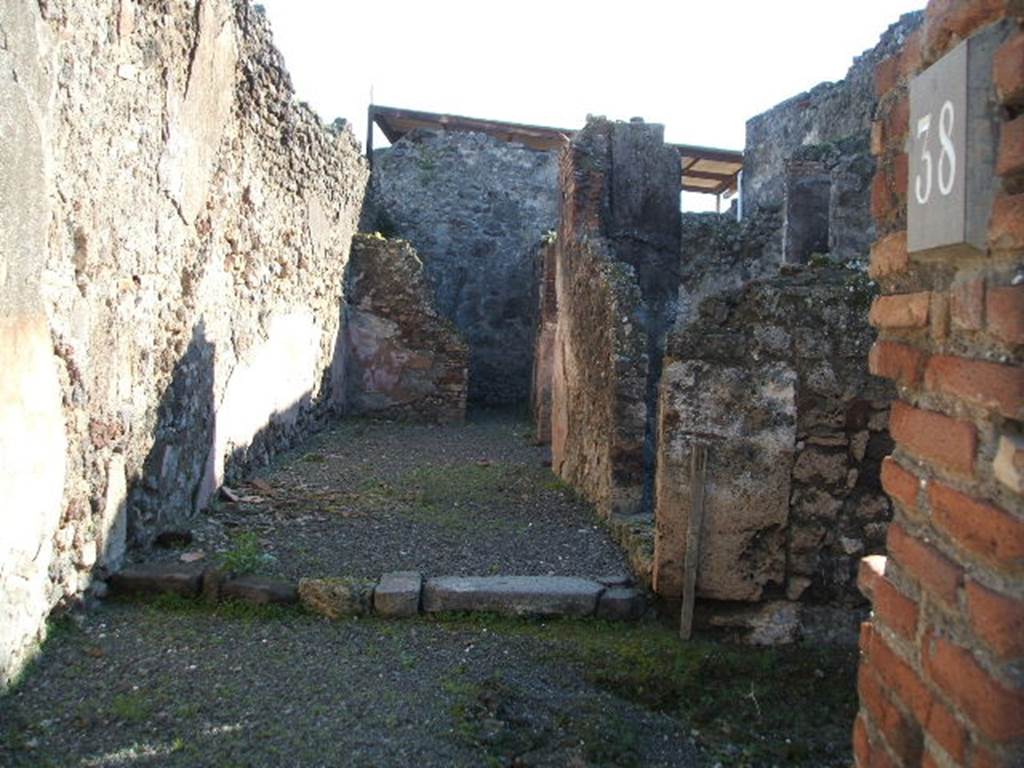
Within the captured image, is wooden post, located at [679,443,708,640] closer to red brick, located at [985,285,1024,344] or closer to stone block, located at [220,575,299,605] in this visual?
stone block, located at [220,575,299,605]

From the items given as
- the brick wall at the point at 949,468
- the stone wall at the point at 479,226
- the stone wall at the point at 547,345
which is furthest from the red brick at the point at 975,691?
the stone wall at the point at 479,226

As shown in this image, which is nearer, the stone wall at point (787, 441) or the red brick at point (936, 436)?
the red brick at point (936, 436)

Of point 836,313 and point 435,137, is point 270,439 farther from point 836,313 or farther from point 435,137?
point 435,137

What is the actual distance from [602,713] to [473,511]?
2.54 metres

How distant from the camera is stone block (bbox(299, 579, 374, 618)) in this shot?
11.9 ft

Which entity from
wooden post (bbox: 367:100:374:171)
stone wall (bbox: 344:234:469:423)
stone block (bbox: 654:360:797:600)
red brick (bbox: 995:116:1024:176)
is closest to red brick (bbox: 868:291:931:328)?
red brick (bbox: 995:116:1024:176)

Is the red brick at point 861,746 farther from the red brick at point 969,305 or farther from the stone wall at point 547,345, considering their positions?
the stone wall at point 547,345

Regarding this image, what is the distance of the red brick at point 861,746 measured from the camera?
174 centimetres

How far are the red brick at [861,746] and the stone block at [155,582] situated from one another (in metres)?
2.77

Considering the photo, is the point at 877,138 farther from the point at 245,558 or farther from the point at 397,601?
the point at 245,558

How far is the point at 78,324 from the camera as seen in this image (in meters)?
3.32

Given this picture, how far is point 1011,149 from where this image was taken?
1.25 metres

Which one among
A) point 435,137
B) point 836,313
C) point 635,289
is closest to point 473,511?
point 635,289

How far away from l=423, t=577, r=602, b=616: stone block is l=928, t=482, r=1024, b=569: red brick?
234cm
